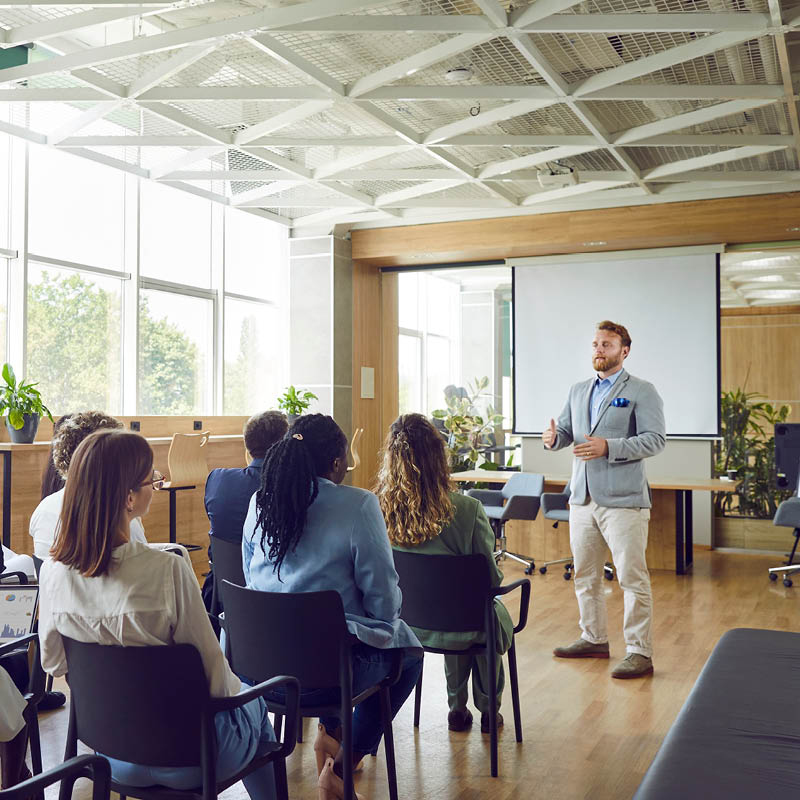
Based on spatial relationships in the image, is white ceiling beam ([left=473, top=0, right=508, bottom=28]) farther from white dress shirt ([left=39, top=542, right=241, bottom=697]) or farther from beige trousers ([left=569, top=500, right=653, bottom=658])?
white dress shirt ([left=39, top=542, right=241, bottom=697])

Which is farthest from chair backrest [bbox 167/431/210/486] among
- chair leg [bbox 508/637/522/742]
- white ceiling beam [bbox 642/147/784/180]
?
white ceiling beam [bbox 642/147/784/180]

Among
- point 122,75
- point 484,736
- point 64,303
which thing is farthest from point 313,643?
point 64,303

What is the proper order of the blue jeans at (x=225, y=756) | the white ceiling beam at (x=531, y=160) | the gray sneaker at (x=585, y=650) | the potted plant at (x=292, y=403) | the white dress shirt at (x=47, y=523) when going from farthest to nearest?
1. the potted plant at (x=292, y=403)
2. the white ceiling beam at (x=531, y=160)
3. the gray sneaker at (x=585, y=650)
4. the white dress shirt at (x=47, y=523)
5. the blue jeans at (x=225, y=756)

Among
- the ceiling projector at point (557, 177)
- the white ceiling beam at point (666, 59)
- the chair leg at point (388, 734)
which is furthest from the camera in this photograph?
the ceiling projector at point (557, 177)

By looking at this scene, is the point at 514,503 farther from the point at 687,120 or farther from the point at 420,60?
Answer: the point at 420,60

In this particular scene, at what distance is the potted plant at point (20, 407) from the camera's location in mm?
6078

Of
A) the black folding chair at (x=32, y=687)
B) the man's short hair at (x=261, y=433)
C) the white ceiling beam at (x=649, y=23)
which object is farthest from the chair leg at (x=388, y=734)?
the white ceiling beam at (x=649, y=23)

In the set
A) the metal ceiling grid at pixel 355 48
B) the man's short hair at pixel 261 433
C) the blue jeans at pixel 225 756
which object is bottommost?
the blue jeans at pixel 225 756

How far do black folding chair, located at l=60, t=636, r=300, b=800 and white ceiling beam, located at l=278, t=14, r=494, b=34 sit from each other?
3964mm

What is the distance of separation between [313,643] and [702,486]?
5275 mm

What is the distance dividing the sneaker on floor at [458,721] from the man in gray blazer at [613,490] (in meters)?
1.03

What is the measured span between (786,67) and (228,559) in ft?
15.4

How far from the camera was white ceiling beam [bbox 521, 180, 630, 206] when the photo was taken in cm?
→ 826

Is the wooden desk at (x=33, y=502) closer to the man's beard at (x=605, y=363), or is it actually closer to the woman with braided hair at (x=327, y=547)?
the man's beard at (x=605, y=363)
